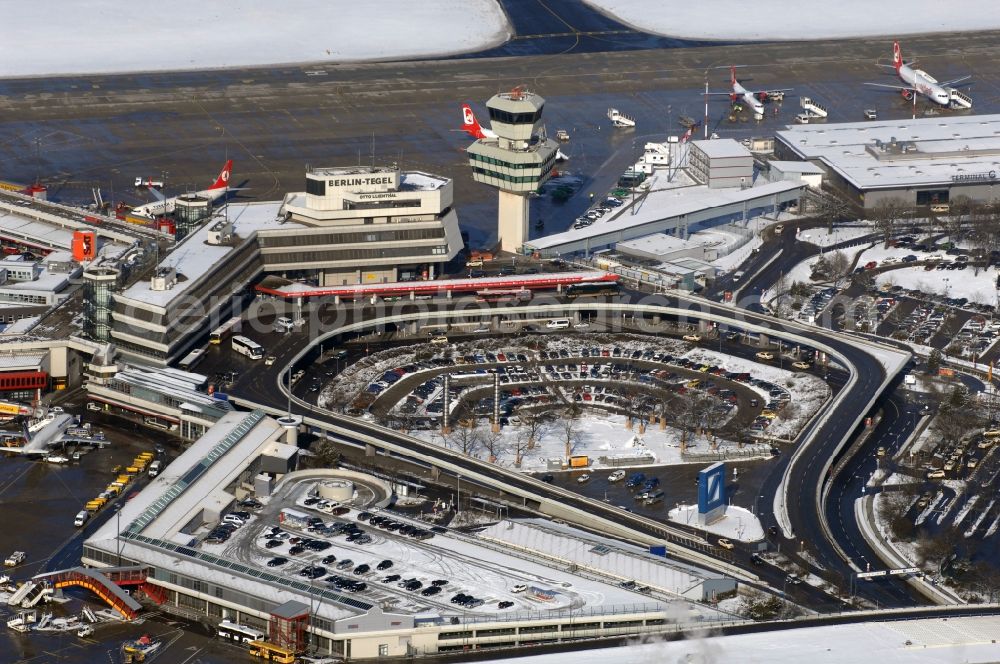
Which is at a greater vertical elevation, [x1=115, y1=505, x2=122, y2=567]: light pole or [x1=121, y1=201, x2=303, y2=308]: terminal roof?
[x1=121, y1=201, x2=303, y2=308]: terminal roof

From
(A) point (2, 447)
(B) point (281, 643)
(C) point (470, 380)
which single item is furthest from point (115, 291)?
(B) point (281, 643)

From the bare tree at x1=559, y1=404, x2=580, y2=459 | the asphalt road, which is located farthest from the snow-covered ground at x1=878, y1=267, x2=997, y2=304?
the bare tree at x1=559, y1=404, x2=580, y2=459

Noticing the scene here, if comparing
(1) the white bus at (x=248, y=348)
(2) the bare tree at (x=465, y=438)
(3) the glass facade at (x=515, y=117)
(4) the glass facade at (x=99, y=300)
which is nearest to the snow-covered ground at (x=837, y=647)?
(2) the bare tree at (x=465, y=438)

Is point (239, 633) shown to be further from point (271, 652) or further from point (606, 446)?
point (606, 446)

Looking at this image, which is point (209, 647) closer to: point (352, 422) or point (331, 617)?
point (331, 617)

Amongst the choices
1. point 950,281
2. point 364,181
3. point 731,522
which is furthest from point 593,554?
point 950,281

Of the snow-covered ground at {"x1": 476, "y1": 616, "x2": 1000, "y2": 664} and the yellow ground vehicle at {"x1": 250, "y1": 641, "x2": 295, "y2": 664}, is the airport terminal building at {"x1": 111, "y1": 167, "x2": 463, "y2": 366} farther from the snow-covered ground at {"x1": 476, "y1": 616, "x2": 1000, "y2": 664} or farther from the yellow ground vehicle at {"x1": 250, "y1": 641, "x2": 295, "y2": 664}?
the snow-covered ground at {"x1": 476, "y1": 616, "x2": 1000, "y2": 664}

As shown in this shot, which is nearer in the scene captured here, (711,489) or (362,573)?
(362,573)
